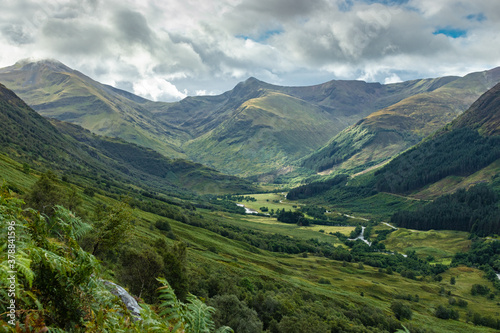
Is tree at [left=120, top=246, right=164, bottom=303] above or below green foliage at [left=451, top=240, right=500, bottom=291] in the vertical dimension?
above

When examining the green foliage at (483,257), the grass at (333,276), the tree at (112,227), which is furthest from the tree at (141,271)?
the green foliage at (483,257)

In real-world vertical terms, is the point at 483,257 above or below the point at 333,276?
above

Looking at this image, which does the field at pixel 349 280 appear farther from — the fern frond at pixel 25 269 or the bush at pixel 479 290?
the fern frond at pixel 25 269

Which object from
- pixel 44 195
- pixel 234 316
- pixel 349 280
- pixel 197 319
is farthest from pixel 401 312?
pixel 197 319

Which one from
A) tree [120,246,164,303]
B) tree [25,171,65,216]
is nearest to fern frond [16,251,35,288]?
tree [120,246,164,303]

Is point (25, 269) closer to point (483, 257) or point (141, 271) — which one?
point (141, 271)

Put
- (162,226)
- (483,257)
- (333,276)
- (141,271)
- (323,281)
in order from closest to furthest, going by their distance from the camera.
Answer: (141,271), (162,226), (323,281), (333,276), (483,257)

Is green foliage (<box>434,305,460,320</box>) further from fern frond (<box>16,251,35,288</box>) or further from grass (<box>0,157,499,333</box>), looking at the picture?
fern frond (<box>16,251,35,288</box>)

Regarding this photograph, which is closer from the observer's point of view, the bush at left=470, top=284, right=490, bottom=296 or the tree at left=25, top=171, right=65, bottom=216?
the tree at left=25, top=171, right=65, bottom=216

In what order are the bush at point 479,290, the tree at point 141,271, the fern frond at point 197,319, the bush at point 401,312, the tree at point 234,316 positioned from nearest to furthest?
the fern frond at point 197,319, the tree at point 141,271, the tree at point 234,316, the bush at point 401,312, the bush at point 479,290

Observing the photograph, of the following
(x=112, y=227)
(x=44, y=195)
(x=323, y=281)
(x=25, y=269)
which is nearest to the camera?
(x=25, y=269)

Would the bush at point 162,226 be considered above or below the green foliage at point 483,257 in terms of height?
above

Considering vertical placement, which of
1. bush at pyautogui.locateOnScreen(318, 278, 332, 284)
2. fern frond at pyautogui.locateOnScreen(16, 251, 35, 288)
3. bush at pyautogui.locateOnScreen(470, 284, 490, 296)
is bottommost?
bush at pyautogui.locateOnScreen(470, 284, 490, 296)

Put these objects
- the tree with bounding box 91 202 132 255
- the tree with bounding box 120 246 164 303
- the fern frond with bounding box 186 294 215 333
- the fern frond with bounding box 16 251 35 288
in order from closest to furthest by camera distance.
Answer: the fern frond with bounding box 16 251 35 288
the fern frond with bounding box 186 294 215 333
the tree with bounding box 91 202 132 255
the tree with bounding box 120 246 164 303
